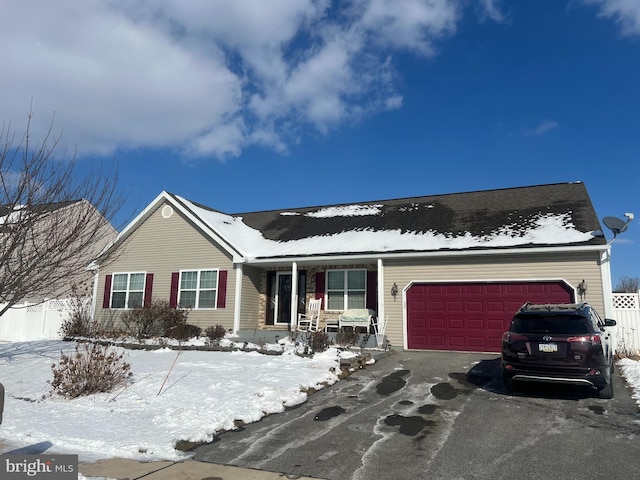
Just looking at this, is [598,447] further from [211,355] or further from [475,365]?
[211,355]

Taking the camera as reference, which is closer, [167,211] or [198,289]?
[198,289]

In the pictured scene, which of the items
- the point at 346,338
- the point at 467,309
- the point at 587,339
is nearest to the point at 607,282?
the point at 467,309

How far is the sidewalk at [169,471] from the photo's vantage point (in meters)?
5.09

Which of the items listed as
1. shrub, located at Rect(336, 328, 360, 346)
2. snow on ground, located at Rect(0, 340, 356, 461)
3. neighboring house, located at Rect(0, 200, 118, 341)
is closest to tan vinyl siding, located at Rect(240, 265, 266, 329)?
shrub, located at Rect(336, 328, 360, 346)

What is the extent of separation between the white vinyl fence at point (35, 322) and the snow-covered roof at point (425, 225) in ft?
25.1

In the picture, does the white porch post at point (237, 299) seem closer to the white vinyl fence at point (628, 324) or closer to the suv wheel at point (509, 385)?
the suv wheel at point (509, 385)

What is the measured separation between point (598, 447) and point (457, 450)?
179cm

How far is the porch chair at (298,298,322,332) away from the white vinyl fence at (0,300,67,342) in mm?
10804

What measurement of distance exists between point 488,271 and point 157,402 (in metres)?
10.2

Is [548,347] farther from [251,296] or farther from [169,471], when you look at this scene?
[251,296]

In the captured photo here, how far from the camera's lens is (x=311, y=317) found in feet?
53.9

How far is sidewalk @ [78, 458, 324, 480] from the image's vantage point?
5.09 metres

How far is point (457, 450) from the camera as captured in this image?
5887mm

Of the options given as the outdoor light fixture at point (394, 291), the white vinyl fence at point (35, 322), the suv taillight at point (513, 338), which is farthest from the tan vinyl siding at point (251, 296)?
the suv taillight at point (513, 338)
